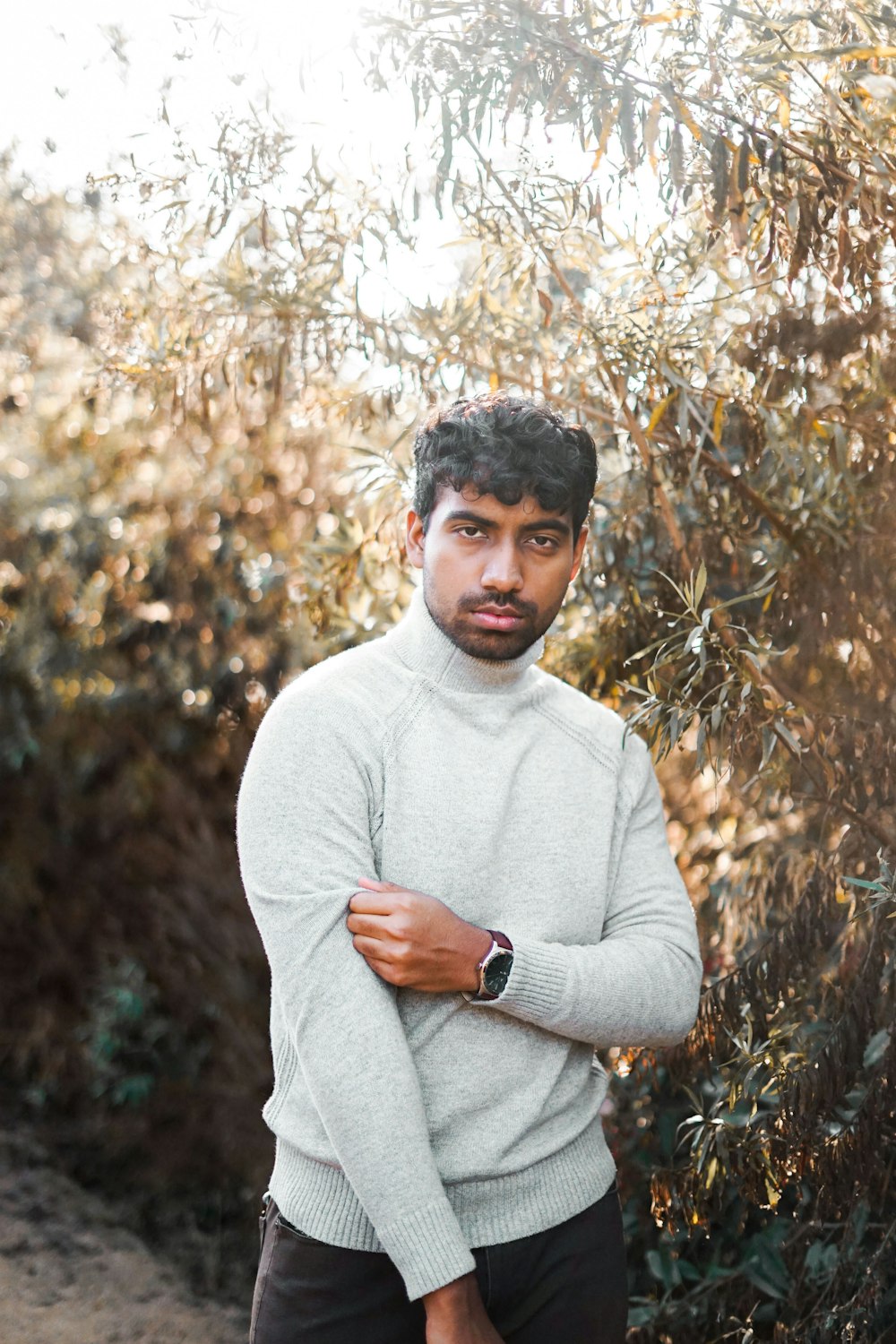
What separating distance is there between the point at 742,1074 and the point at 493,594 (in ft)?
3.38

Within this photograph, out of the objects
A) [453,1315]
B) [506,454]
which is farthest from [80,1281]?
[506,454]

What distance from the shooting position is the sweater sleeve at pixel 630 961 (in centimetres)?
140

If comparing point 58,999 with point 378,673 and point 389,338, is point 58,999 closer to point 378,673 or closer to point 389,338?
point 389,338

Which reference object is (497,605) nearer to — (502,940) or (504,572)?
(504,572)

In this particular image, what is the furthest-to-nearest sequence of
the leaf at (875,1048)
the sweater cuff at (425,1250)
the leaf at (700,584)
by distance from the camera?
the leaf at (875,1048) < the leaf at (700,584) < the sweater cuff at (425,1250)

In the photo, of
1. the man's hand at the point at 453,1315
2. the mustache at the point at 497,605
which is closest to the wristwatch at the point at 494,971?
the man's hand at the point at 453,1315

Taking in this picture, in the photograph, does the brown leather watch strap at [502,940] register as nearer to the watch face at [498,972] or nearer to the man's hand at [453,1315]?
the watch face at [498,972]

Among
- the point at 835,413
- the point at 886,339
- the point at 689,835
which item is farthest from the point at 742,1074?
the point at 886,339

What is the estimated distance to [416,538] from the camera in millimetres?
1603

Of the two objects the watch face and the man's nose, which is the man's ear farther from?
the watch face

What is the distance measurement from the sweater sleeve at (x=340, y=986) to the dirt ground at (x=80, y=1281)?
2.27 m

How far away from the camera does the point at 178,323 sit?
2.40 meters

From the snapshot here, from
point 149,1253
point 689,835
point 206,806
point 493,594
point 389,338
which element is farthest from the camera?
point 206,806

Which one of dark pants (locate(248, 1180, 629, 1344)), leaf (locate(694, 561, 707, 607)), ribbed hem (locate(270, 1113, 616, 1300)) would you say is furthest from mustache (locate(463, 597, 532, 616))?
dark pants (locate(248, 1180, 629, 1344))
